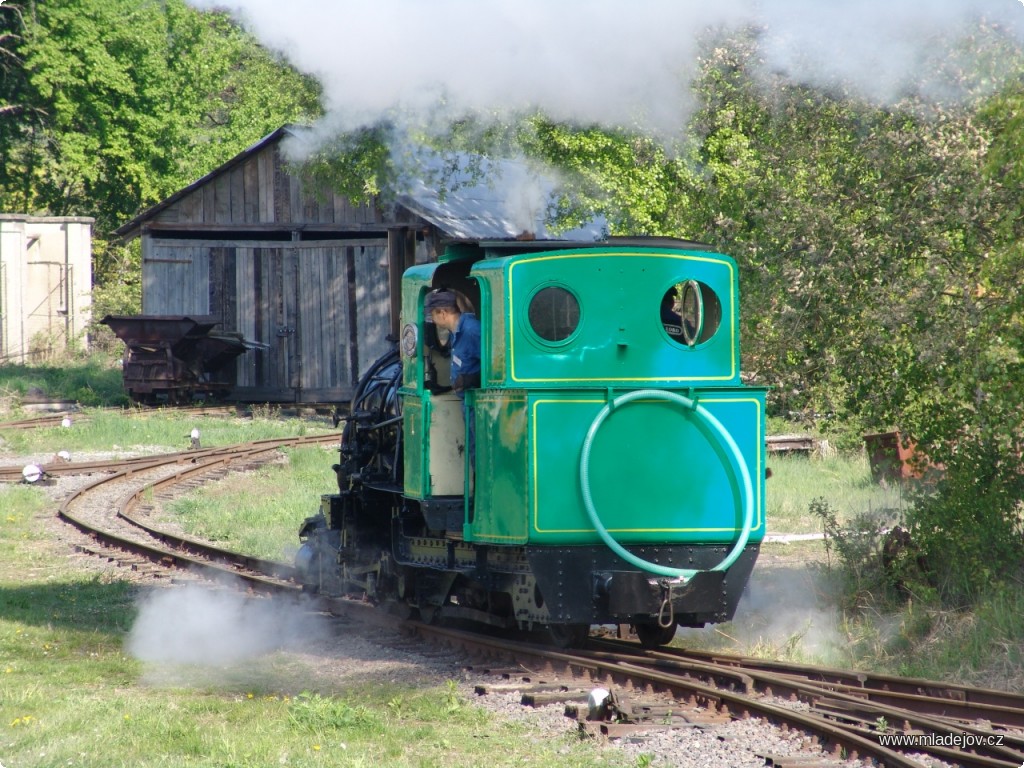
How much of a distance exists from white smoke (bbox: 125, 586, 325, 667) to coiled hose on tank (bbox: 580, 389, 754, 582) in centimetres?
287

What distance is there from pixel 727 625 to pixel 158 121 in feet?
106

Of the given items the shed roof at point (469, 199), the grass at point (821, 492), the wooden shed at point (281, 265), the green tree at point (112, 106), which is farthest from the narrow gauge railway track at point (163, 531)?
the green tree at point (112, 106)

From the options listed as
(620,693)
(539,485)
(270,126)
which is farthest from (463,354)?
(270,126)

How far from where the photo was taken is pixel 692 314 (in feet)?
25.8

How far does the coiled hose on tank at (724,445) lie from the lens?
23.9 ft

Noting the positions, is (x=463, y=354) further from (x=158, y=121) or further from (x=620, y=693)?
(x=158, y=121)

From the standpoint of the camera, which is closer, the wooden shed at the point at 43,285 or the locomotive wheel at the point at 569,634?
the locomotive wheel at the point at 569,634

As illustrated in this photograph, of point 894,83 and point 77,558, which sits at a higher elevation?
point 894,83

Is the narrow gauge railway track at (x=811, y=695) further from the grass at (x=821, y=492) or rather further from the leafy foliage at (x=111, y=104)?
the leafy foliage at (x=111, y=104)

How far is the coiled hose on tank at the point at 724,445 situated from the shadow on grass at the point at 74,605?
13.3 feet

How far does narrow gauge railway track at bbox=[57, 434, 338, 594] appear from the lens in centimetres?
1163

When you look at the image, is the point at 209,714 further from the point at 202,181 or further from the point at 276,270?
the point at 202,181

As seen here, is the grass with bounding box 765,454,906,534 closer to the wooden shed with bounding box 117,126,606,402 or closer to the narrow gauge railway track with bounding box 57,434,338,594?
the narrow gauge railway track with bounding box 57,434,338,594

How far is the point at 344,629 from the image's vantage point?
9453 mm
